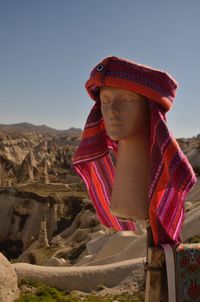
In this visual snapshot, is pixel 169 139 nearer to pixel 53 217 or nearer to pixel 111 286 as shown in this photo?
pixel 111 286

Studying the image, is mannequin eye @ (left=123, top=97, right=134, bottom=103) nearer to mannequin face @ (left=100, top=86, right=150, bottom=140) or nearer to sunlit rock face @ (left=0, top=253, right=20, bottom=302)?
mannequin face @ (left=100, top=86, right=150, bottom=140)

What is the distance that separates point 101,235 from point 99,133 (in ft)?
54.5

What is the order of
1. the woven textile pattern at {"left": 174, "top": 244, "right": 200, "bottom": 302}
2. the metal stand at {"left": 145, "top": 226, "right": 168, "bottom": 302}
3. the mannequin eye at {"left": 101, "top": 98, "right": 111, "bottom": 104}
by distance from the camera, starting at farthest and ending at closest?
1. the mannequin eye at {"left": 101, "top": 98, "right": 111, "bottom": 104}
2. the metal stand at {"left": 145, "top": 226, "right": 168, "bottom": 302}
3. the woven textile pattern at {"left": 174, "top": 244, "right": 200, "bottom": 302}

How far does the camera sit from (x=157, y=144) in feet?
12.9

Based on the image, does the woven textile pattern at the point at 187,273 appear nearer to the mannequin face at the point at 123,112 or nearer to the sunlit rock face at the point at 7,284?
the mannequin face at the point at 123,112

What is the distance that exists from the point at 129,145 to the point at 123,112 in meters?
0.42

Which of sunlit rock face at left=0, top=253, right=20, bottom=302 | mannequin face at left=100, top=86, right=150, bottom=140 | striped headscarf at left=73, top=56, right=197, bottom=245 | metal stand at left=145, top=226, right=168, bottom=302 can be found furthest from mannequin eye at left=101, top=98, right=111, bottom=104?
sunlit rock face at left=0, top=253, right=20, bottom=302

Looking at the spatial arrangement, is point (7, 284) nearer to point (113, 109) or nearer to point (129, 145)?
point (129, 145)

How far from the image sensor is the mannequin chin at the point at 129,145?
4.34 m

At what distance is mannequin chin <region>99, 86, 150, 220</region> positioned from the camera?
4344mm

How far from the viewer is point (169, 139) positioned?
383 cm

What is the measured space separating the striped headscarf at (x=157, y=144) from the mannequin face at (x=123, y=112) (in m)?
0.14

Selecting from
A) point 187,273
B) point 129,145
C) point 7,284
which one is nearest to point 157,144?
point 129,145

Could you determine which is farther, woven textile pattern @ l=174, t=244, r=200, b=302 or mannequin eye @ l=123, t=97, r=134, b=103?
mannequin eye @ l=123, t=97, r=134, b=103
